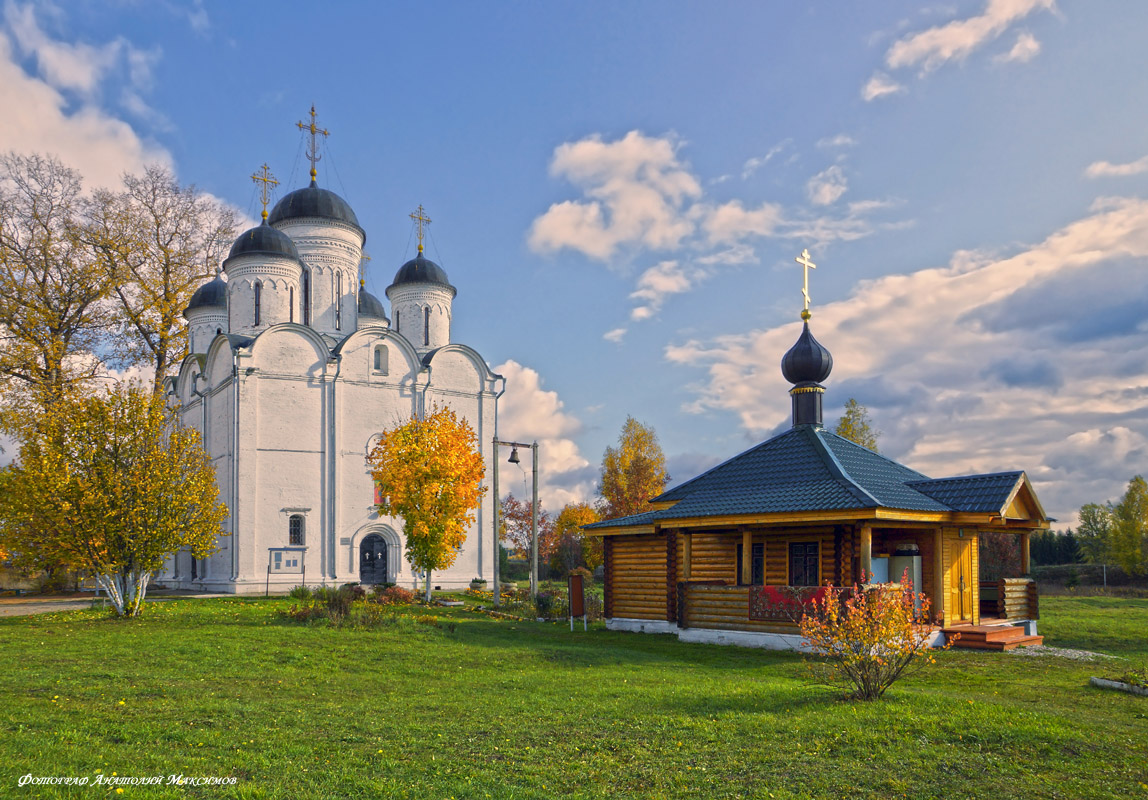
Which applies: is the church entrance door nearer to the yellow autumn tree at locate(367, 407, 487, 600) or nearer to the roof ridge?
the yellow autumn tree at locate(367, 407, 487, 600)

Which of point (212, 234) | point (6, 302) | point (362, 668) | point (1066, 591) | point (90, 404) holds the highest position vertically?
point (212, 234)

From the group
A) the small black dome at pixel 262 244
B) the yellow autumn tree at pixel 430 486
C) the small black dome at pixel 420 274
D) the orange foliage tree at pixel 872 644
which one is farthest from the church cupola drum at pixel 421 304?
the orange foliage tree at pixel 872 644

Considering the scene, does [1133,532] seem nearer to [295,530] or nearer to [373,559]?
[373,559]

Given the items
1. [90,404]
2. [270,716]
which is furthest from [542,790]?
[90,404]

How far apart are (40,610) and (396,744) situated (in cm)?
2005

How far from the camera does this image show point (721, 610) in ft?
57.4

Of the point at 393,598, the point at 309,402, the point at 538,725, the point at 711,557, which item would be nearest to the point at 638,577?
the point at 711,557

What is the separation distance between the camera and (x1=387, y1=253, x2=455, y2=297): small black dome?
130 ft

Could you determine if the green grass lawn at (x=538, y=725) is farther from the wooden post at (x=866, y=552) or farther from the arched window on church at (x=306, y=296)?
the arched window on church at (x=306, y=296)

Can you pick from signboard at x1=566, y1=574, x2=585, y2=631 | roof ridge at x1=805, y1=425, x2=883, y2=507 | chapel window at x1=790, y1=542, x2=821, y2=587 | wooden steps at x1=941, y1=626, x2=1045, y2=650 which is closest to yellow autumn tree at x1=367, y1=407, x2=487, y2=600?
signboard at x1=566, y1=574, x2=585, y2=631

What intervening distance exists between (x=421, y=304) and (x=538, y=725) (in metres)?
32.5

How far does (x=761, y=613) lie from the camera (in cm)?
1664

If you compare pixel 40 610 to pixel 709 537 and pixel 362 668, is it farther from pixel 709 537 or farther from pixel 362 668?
pixel 709 537

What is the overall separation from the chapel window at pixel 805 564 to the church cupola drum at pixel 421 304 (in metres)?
24.7
